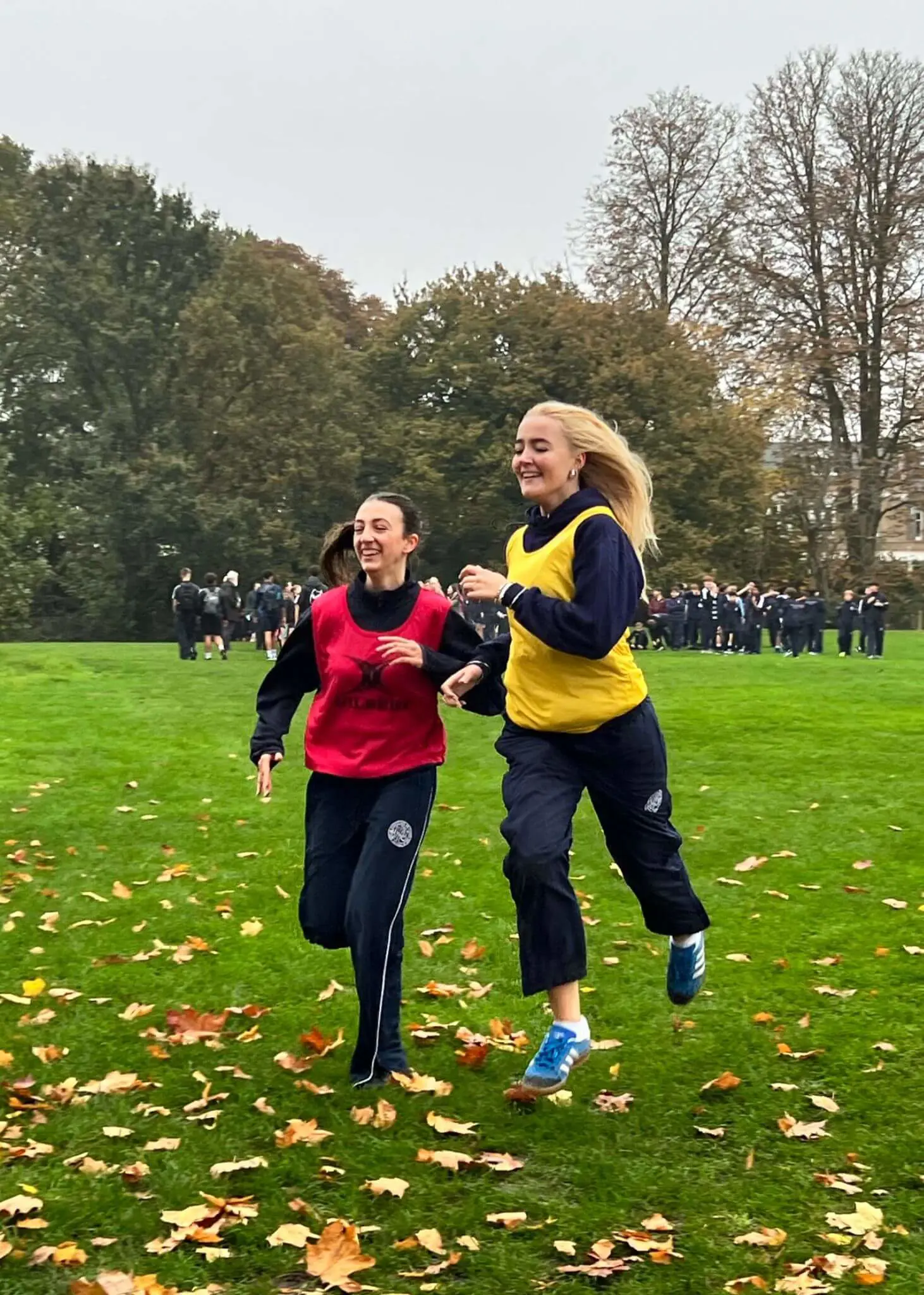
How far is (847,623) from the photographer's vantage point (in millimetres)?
35438

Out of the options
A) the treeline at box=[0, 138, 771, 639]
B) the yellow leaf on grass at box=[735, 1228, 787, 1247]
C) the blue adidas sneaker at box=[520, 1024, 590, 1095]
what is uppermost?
the treeline at box=[0, 138, 771, 639]

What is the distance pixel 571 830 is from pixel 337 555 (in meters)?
1.56

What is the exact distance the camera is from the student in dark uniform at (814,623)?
35906 millimetres

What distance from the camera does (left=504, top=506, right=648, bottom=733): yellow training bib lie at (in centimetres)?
504

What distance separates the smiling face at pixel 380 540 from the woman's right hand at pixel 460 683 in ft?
1.73

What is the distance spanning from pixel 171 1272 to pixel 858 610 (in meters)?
32.7

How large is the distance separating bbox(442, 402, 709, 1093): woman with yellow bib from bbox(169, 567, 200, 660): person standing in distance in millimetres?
26117

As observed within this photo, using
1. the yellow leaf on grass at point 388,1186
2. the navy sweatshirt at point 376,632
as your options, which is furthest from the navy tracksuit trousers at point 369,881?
the yellow leaf on grass at point 388,1186

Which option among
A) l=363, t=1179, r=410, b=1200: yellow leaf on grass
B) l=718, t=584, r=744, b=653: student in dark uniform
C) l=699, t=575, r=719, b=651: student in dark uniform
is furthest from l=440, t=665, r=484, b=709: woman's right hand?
l=699, t=575, r=719, b=651: student in dark uniform

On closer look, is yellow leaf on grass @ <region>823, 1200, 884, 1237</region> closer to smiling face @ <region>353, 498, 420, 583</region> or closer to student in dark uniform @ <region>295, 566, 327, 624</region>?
smiling face @ <region>353, 498, 420, 583</region>

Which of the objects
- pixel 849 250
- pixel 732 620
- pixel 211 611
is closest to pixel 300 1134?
pixel 211 611

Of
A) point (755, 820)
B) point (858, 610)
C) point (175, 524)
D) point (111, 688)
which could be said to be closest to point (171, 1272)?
point (755, 820)

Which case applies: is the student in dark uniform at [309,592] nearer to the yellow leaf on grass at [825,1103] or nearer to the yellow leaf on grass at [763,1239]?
the yellow leaf on grass at [825,1103]

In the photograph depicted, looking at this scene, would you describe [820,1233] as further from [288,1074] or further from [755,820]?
[755,820]
